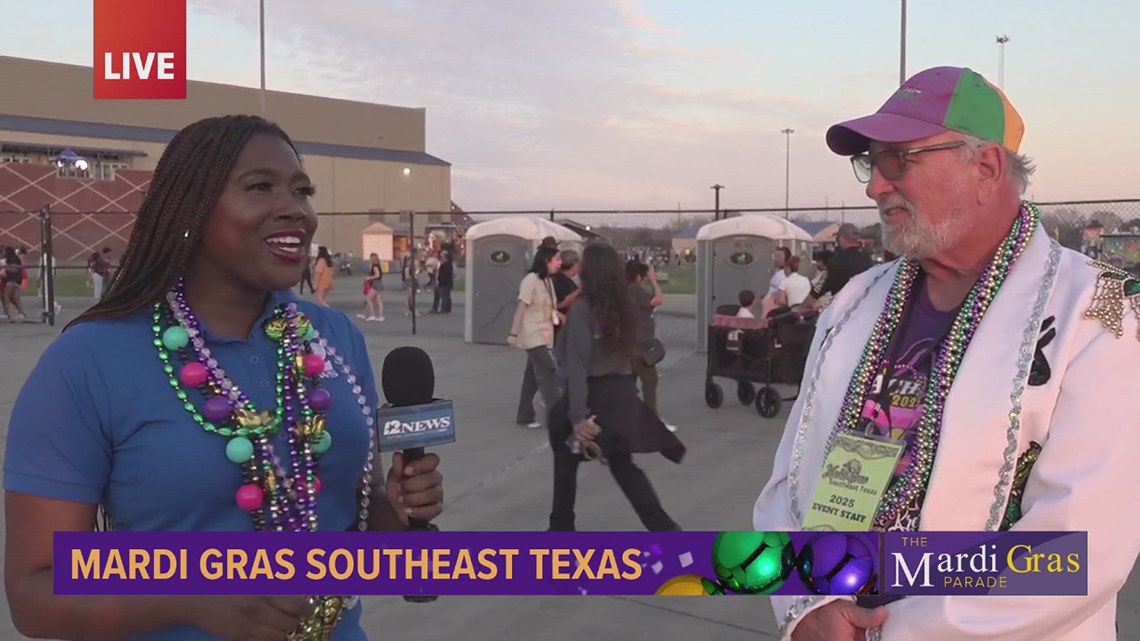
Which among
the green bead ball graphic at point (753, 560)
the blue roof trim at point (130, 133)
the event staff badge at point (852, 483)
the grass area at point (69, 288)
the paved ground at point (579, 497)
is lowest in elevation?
the paved ground at point (579, 497)

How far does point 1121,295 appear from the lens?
76.5 inches

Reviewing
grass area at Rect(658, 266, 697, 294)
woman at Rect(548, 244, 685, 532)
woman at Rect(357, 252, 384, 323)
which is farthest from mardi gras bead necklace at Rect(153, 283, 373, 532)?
grass area at Rect(658, 266, 697, 294)

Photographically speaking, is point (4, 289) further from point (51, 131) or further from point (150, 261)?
point (51, 131)

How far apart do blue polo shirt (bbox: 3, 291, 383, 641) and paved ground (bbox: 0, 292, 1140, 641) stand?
2.78 meters

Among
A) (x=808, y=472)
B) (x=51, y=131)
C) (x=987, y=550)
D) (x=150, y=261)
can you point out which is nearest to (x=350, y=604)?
(x=150, y=261)

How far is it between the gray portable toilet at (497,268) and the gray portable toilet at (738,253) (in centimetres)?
276

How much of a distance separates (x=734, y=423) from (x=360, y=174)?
5877 cm

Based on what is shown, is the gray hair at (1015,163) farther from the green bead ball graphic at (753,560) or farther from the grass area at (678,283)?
the grass area at (678,283)

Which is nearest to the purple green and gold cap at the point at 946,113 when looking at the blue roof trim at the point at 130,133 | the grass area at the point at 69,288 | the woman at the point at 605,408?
the woman at the point at 605,408

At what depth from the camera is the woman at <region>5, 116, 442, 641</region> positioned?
1.71 metres

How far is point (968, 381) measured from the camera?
2.01 meters

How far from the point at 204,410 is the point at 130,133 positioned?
213 feet

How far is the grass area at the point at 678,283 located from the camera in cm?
3513

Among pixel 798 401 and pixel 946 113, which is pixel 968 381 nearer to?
pixel 798 401
